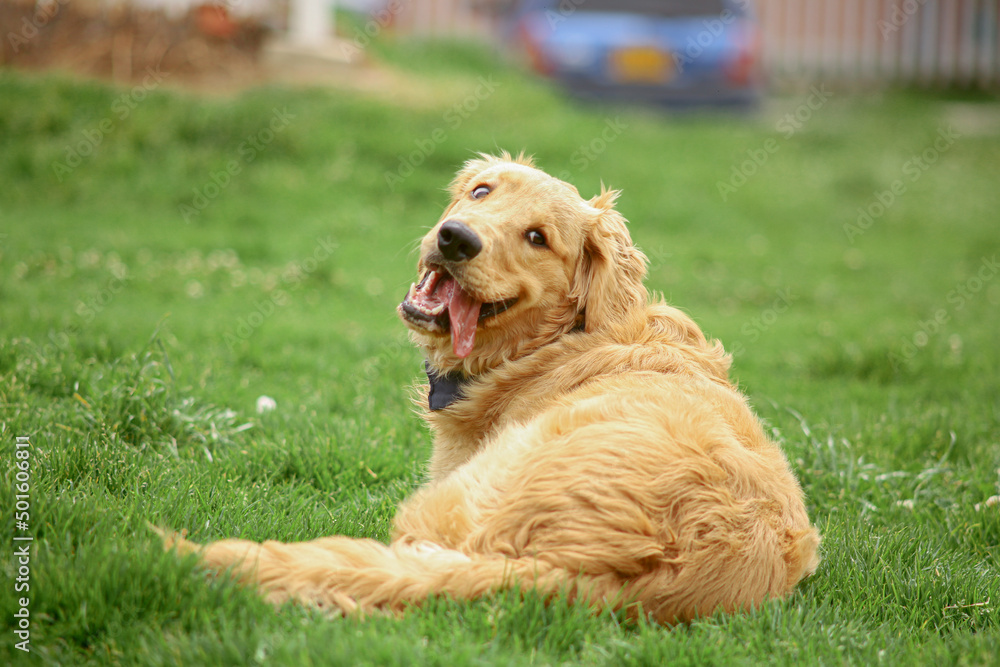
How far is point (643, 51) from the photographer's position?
14.1 metres

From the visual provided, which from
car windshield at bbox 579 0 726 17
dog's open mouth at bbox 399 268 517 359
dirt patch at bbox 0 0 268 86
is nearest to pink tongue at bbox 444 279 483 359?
dog's open mouth at bbox 399 268 517 359

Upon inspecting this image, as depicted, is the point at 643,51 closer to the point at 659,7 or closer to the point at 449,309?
the point at 659,7

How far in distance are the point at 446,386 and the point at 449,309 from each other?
0.38 metres

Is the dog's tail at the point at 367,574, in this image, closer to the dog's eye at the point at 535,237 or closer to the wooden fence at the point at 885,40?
the dog's eye at the point at 535,237

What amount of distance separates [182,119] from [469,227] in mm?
7493

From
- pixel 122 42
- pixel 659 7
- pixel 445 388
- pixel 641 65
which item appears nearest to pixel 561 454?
pixel 445 388

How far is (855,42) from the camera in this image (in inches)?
822

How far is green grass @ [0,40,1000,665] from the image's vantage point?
2471 millimetres

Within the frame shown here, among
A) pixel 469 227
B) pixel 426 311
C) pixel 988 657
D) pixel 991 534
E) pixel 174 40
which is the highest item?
pixel 174 40

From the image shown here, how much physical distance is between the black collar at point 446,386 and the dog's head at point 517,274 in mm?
30

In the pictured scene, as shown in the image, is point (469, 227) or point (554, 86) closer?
point (469, 227)

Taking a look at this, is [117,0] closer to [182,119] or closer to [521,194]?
[182,119]

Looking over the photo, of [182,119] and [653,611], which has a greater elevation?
[182,119]

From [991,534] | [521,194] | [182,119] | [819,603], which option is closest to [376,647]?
[819,603]
